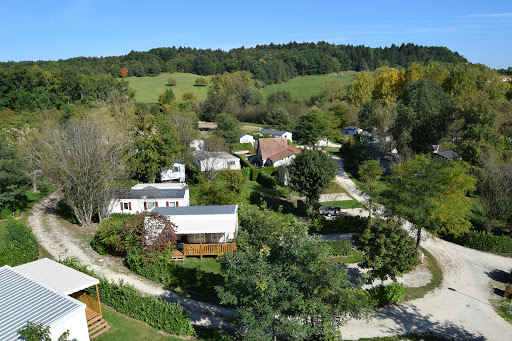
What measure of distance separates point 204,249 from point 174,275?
139 inches

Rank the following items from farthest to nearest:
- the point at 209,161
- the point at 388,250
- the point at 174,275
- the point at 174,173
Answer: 1. the point at 174,173
2. the point at 209,161
3. the point at 174,275
4. the point at 388,250

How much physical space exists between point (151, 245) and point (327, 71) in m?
139

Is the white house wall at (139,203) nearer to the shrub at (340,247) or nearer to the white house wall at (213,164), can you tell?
the white house wall at (213,164)

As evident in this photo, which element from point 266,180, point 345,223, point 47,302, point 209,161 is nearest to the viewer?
point 47,302

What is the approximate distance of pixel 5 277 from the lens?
14.1m

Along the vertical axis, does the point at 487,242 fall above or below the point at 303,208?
below

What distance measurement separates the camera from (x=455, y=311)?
58.6 ft

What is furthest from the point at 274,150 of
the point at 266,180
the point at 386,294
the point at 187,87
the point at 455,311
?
the point at 187,87

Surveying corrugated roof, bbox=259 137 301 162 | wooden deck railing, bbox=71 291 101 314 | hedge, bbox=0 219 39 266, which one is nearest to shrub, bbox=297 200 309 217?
corrugated roof, bbox=259 137 301 162

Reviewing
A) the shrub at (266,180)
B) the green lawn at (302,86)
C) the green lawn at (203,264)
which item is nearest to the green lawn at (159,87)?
the green lawn at (302,86)

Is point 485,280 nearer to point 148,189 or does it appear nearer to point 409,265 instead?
point 409,265

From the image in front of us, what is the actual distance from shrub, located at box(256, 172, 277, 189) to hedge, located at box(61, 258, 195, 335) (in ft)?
84.3

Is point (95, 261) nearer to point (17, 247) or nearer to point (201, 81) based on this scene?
point (17, 247)

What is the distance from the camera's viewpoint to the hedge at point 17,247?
18.4 meters
